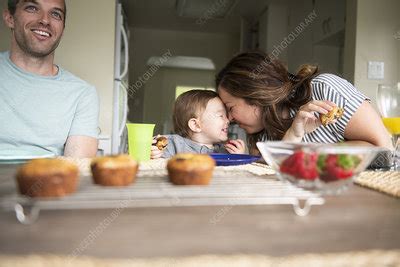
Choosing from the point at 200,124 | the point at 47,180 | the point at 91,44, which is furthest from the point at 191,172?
the point at 91,44

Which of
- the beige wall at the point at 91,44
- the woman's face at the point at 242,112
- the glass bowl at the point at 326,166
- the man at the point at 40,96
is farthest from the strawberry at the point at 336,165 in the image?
the beige wall at the point at 91,44

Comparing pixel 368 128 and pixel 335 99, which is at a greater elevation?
pixel 335 99

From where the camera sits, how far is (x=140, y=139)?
1058mm

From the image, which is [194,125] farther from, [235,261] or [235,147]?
[235,261]

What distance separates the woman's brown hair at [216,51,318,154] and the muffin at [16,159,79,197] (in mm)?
1075

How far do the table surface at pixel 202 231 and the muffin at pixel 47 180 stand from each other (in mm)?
29

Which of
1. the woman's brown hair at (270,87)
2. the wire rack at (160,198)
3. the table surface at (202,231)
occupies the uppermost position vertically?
the woman's brown hair at (270,87)

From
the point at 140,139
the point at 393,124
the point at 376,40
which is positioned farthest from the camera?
the point at 376,40

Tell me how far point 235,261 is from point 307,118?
2.99 ft

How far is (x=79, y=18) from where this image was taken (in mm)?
2707

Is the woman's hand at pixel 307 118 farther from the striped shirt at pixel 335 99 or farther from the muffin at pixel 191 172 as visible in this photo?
the muffin at pixel 191 172

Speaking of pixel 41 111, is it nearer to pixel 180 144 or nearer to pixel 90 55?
pixel 180 144

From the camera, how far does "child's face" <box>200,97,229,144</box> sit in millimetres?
1664

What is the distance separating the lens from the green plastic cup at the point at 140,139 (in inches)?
41.3
